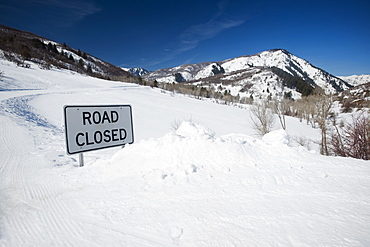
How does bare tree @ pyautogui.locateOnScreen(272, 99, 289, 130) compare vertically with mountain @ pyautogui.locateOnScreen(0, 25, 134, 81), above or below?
below

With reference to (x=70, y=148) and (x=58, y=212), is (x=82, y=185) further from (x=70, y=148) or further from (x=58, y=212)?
(x=70, y=148)

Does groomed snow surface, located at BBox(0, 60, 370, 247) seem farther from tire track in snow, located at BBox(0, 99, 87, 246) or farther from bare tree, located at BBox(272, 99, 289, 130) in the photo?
bare tree, located at BBox(272, 99, 289, 130)

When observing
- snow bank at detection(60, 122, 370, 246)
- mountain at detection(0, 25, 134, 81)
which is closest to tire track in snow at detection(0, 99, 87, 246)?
snow bank at detection(60, 122, 370, 246)

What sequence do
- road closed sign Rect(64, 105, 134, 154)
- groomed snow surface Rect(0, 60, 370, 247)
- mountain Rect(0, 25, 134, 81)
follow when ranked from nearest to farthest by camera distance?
groomed snow surface Rect(0, 60, 370, 247)
road closed sign Rect(64, 105, 134, 154)
mountain Rect(0, 25, 134, 81)

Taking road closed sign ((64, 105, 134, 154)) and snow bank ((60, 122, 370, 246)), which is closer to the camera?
snow bank ((60, 122, 370, 246))

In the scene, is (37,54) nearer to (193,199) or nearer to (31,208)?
(31,208)

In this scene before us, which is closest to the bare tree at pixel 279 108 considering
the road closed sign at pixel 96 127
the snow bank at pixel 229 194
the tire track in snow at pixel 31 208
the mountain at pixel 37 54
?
the snow bank at pixel 229 194

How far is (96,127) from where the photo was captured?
12.1 feet

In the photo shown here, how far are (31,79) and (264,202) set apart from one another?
37.5m

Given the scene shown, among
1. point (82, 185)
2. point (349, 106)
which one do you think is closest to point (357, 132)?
point (82, 185)

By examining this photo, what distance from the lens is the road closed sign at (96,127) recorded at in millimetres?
3391

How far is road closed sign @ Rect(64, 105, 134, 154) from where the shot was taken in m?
3.39

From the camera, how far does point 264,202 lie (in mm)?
1994

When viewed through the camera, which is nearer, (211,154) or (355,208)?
(355,208)
